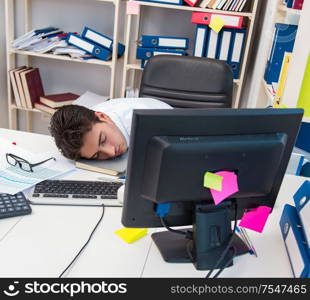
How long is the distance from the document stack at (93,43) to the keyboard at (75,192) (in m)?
1.49

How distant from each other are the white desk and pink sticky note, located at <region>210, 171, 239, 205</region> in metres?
0.21

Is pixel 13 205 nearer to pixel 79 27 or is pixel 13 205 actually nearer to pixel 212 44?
pixel 212 44

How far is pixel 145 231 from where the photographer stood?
1.12 meters

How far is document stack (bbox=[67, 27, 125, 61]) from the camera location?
2.58m

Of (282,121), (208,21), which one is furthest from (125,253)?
(208,21)

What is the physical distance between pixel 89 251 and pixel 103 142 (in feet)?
1.87

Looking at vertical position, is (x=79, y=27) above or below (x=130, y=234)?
above

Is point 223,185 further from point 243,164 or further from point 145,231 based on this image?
Result: point 145,231

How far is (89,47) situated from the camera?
8.50 ft

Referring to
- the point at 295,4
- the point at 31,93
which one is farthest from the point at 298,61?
the point at 31,93

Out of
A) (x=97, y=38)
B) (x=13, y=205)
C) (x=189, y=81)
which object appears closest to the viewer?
(x=13, y=205)

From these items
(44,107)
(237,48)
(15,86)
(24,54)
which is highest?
(237,48)

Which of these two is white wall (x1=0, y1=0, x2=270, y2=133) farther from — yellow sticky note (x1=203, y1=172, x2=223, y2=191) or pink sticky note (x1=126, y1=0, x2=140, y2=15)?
yellow sticky note (x1=203, y1=172, x2=223, y2=191)

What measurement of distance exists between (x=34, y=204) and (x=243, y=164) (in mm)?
680
